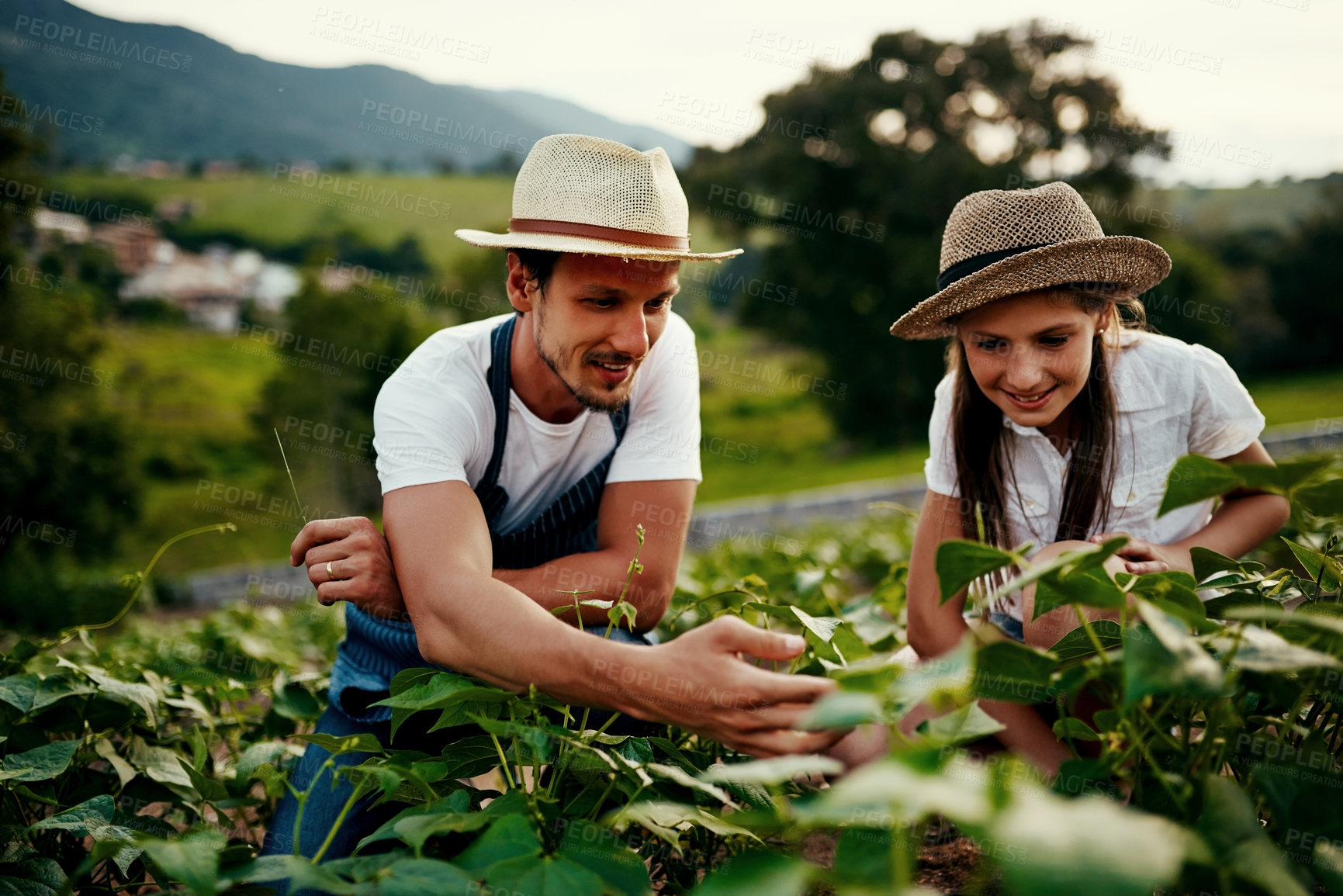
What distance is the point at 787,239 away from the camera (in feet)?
85.2

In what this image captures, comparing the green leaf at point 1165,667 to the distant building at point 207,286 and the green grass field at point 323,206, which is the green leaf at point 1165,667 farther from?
the green grass field at point 323,206

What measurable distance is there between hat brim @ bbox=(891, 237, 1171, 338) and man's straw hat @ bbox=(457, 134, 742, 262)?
66 centimetres

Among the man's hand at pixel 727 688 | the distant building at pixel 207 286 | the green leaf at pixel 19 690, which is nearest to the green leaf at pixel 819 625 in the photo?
the man's hand at pixel 727 688

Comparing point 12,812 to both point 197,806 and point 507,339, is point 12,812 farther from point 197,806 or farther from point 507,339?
point 507,339

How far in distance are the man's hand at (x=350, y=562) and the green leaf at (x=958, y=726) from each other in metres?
1.43

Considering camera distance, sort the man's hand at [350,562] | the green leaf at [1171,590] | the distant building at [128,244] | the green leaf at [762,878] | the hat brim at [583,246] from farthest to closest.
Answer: the distant building at [128,244], the hat brim at [583,246], the man's hand at [350,562], the green leaf at [1171,590], the green leaf at [762,878]

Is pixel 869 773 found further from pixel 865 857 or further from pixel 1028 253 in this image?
pixel 1028 253

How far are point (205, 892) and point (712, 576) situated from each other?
2.64 meters

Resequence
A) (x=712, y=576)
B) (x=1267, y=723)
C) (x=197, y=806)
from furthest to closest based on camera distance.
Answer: (x=712, y=576) → (x=197, y=806) → (x=1267, y=723)

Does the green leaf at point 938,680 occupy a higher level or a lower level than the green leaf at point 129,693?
higher

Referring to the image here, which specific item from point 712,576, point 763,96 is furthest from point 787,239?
point 712,576

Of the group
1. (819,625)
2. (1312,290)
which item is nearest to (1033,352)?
(819,625)

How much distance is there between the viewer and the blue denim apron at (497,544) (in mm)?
2289

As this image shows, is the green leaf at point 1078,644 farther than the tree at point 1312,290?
No
